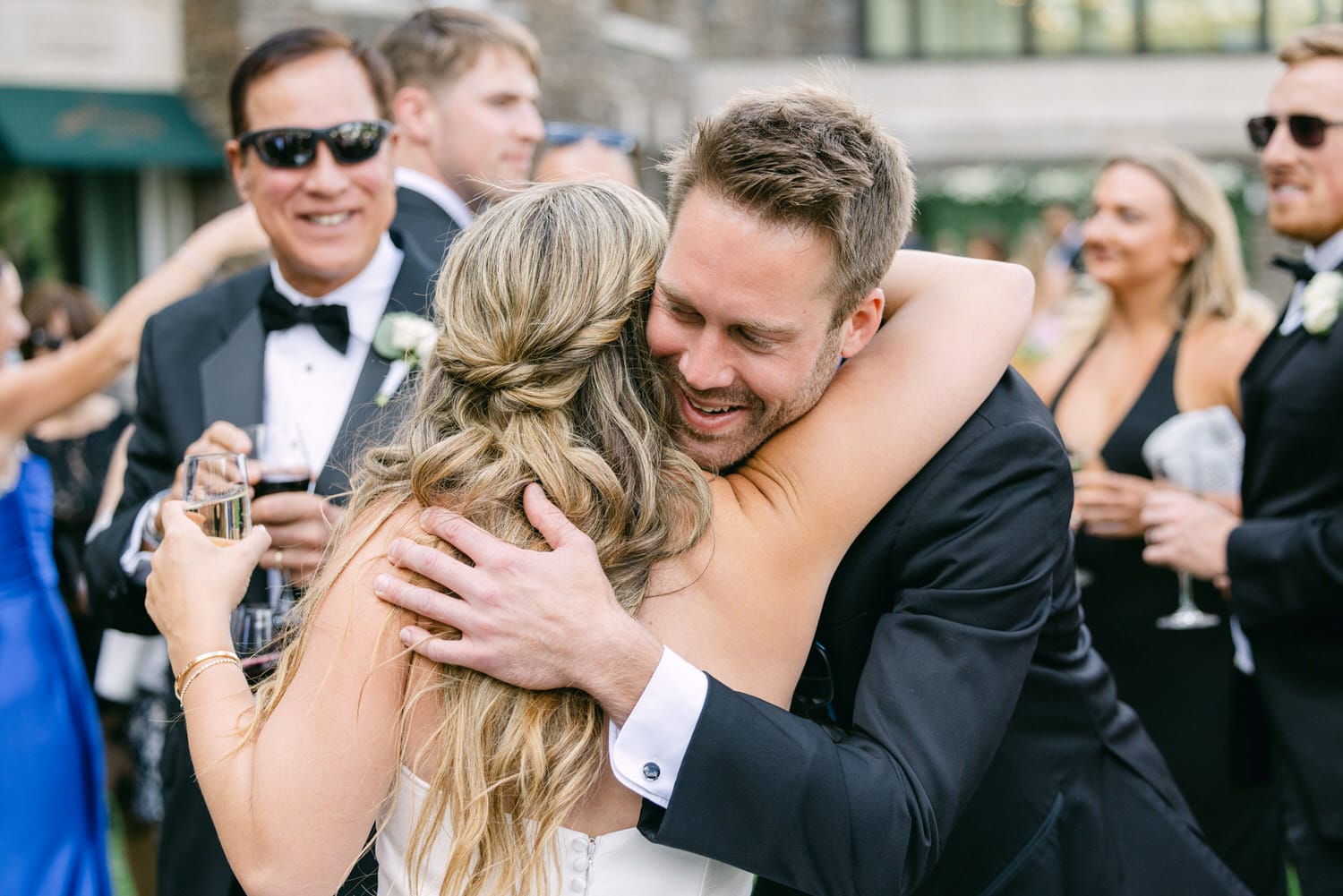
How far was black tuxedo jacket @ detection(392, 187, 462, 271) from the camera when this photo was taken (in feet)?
12.7

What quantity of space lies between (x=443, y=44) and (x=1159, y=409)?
3.02 m

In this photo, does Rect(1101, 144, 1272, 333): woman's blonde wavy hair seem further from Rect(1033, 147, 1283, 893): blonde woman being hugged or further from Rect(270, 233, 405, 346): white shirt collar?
Rect(270, 233, 405, 346): white shirt collar

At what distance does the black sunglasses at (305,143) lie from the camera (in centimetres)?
337

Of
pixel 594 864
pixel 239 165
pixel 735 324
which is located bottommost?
pixel 594 864

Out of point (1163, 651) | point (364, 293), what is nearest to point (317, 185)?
point (364, 293)

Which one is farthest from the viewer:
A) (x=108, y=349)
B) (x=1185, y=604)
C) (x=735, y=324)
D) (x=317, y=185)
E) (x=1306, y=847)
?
(x=1185, y=604)

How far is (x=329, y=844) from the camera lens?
6.36ft

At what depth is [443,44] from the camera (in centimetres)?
461

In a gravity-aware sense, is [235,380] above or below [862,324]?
below

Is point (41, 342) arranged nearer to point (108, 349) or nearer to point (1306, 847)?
point (108, 349)

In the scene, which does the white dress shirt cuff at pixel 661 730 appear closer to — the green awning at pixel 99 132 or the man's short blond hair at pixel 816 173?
the man's short blond hair at pixel 816 173

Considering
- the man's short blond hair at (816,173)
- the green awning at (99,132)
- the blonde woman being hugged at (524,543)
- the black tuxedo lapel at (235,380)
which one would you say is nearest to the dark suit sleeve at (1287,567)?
the blonde woman being hugged at (524,543)

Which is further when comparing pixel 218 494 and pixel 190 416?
pixel 190 416

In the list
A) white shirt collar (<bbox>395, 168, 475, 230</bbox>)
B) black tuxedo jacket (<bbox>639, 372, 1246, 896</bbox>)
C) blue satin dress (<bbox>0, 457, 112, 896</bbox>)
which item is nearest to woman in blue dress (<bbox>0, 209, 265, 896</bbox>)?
blue satin dress (<bbox>0, 457, 112, 896</bbox>)
